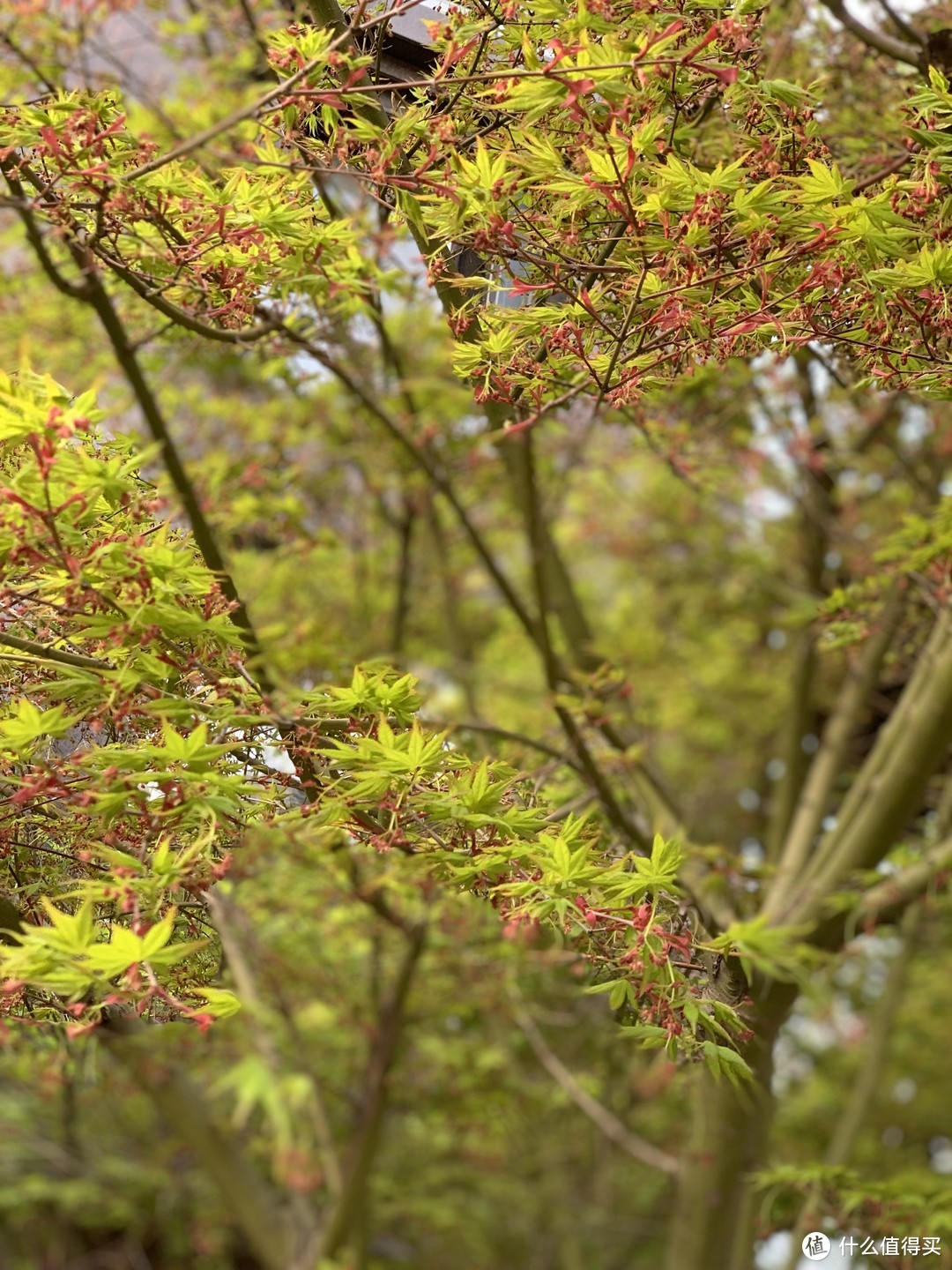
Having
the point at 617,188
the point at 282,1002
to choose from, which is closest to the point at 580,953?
the point at 617,188

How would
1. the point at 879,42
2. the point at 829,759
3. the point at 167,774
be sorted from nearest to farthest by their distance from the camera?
1. the point at 167,774
2. the point at 879,42
3. the point at 829,759

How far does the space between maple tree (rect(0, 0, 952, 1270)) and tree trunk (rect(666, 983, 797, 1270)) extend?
0.02m

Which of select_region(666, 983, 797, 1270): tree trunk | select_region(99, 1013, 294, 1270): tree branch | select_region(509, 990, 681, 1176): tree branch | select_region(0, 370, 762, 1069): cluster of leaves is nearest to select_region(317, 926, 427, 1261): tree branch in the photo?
select_region(99, 1013, 294, 1270): tree branch

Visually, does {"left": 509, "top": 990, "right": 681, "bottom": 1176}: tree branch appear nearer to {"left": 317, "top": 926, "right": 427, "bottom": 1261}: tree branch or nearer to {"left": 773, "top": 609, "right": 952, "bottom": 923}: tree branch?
{"left": 317, "top": 926, "right": 427, "bottom": 1261}: tree branch

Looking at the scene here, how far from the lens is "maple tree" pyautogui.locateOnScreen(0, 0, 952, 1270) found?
2.46m

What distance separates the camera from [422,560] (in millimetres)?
9297

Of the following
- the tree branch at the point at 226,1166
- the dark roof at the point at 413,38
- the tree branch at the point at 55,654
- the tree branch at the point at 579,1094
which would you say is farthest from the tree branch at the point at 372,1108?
the dark roof at the point at 413,38

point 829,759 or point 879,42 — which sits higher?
point 879,42

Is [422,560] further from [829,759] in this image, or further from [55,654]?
[55,654]

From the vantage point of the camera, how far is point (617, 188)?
7.89 ft

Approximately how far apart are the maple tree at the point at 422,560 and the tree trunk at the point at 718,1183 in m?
0.02

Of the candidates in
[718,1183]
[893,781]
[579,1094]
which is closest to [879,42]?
[893,781]

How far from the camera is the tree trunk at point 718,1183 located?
5750 mm

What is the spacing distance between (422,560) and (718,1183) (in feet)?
16.2
